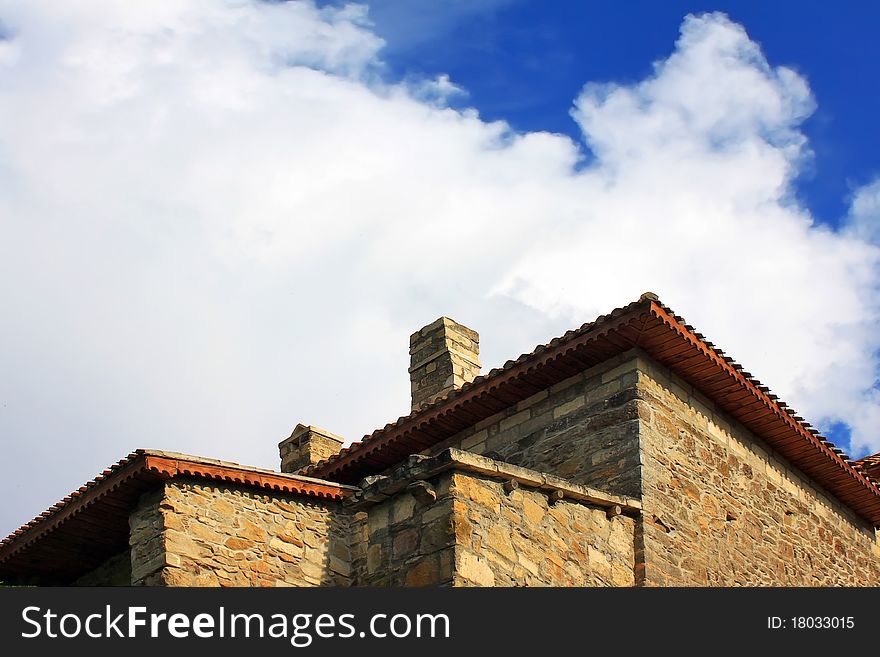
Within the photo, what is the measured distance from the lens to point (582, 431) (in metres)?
12.1

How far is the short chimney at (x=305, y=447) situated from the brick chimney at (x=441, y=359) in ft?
4.24

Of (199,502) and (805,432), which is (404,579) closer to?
(199,502)

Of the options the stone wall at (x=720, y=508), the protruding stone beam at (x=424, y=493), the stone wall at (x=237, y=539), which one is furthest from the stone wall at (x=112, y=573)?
the stone wall at (x=720, y=508)

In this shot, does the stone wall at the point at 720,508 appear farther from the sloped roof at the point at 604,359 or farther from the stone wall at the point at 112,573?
the stone wall at the point at 112,573

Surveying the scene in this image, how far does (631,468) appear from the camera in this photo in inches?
453

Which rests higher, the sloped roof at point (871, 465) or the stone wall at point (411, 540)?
the sloped roof at point (871, 465)

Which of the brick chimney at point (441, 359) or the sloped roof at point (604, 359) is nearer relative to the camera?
the sloped roof at point (604, 359)

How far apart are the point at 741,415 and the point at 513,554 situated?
14.1ft

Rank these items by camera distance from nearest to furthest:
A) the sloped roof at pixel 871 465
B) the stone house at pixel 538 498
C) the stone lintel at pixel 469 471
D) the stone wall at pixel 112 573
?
1. the stone lintel at pixel 469 471
2. the stone house at pixel 538 498
3. the stone wall at pixel 112 573
4. the sloped roof at pixel 871 465

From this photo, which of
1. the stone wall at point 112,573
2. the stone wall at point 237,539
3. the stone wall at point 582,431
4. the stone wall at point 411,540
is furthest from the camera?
the stone wall at point 112,573

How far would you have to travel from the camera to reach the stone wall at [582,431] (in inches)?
460

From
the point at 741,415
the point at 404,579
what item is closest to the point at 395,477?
the point at 404,579

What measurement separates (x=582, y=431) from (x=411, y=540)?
2.83 m

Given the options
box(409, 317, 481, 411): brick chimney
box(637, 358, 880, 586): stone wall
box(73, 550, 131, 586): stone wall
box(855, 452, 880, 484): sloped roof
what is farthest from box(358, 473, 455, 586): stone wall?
box(855, 452, 880, 484): sloped roof
